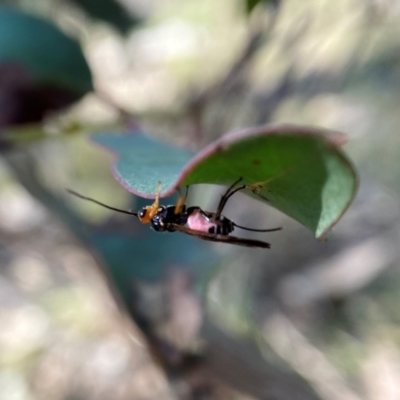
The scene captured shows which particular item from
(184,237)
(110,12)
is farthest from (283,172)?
(110,12)

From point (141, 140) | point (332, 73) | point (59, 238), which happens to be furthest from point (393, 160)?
point (141, 140)

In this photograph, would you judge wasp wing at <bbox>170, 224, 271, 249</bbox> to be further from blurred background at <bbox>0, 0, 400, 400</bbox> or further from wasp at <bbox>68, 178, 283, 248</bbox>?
blurred background at <bbox>0, 0, 400, 400</bbox>

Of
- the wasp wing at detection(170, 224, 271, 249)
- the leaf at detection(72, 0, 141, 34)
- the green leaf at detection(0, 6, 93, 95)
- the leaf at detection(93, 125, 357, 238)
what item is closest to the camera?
the leaf at detection(93, 125, 357, 238)

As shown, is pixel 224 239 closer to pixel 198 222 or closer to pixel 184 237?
pixel 198 222

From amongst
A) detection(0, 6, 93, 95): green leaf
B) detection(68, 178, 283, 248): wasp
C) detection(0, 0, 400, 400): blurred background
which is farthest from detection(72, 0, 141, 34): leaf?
detection(68, 178, 283, 248): wasp

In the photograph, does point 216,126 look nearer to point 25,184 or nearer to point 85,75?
point 85,75

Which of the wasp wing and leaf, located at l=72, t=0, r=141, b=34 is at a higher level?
the wasp wing
